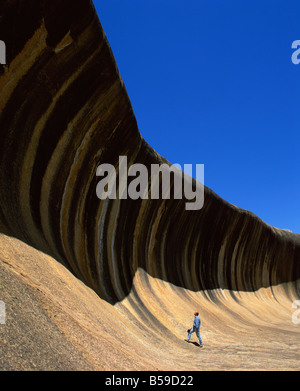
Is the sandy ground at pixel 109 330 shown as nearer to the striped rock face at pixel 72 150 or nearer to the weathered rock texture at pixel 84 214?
the weathered rock texture at pixel 84 214

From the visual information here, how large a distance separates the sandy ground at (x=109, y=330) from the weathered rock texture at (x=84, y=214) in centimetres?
2

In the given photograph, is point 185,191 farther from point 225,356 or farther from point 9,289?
point 9,289

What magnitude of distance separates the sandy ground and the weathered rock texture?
0.02 m

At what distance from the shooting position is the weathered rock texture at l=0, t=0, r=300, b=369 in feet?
11.6

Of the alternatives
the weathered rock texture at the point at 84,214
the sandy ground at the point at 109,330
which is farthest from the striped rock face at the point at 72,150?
the sandy ground at the point at 109,330

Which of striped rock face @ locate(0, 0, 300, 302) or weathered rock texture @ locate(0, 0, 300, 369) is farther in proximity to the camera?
striped rock face @ locate(0, 0, 300, 302)

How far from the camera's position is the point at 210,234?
1118 cm

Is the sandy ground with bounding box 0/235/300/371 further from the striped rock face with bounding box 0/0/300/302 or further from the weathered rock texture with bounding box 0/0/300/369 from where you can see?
the striped rock face with bounding box 0/0/300/302

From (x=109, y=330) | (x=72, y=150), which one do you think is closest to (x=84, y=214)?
(x=72, y=150)

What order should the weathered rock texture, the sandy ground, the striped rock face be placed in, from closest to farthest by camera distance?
the sandy ground, the weathered rock texture, the striped rock face

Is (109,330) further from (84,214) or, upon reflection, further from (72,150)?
(72,150)

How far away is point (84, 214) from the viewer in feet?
20.4

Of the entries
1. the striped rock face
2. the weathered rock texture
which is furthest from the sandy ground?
the striped rock face
